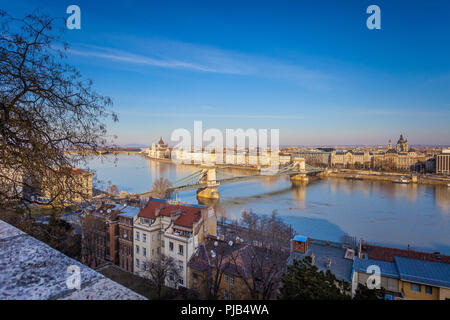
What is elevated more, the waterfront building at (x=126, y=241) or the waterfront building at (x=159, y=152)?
the waterfront building at (x=159, y=152)

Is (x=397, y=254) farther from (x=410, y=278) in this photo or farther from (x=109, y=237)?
(x=109, y=237)

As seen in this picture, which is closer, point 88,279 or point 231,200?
point 88,279

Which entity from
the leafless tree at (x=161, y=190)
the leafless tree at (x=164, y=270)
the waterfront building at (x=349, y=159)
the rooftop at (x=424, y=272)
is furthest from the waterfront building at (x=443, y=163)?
Result: the leafless tree at (x=164, y=270)

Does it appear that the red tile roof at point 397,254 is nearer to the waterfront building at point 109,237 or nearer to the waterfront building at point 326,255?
the waterfront building at point 326,255

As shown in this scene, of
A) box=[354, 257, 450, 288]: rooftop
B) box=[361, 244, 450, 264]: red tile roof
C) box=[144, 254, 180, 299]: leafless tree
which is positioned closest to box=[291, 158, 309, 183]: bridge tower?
box=[361, 244, 450, 264]: red tile roof

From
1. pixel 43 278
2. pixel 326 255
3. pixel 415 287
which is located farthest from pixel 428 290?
pixel 43 278
